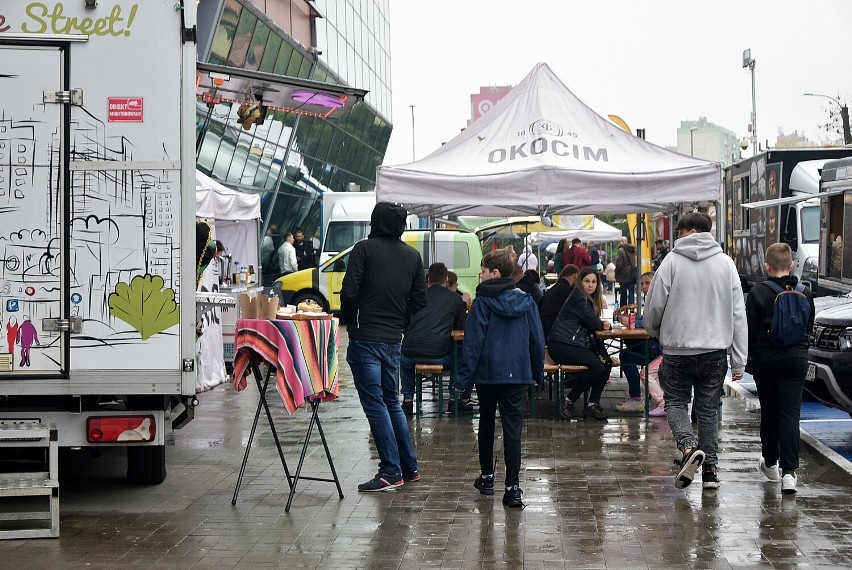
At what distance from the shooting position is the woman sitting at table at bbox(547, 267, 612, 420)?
1121 centimetres

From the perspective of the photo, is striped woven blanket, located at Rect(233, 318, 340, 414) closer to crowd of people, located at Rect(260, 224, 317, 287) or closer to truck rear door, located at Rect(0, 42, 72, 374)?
truck rear door, located at Rect(0, 42, 72, 374)

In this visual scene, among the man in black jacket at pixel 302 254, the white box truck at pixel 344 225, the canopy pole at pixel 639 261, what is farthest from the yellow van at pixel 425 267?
the canopy pole at pixel 639 261

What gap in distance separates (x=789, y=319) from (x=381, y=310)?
9.15 ft

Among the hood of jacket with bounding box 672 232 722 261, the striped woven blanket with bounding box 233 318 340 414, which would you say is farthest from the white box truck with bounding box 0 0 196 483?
the hood of jacket with bounding box 672 232 722 261

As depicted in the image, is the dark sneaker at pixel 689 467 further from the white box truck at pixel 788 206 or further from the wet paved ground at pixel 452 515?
the white box truck at pixel 788 206

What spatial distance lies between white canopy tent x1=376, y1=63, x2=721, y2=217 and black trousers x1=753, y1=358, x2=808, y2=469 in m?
3.42

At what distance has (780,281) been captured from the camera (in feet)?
27.8

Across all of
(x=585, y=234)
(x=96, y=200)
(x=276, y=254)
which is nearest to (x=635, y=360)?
(x=96, y=200)

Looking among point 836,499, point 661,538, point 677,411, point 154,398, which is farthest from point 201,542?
point 836,499

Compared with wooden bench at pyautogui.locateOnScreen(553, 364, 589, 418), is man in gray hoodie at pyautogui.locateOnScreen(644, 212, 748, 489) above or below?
above

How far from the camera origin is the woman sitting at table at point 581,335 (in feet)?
36.8

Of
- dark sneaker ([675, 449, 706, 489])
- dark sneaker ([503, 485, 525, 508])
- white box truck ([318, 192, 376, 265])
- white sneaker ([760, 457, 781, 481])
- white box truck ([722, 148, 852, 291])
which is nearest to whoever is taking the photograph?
dark sneaker ([503, 485, 525, 508])

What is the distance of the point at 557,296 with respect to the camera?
1198 centimetres

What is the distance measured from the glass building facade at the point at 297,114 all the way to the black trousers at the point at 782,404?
1212 cm
